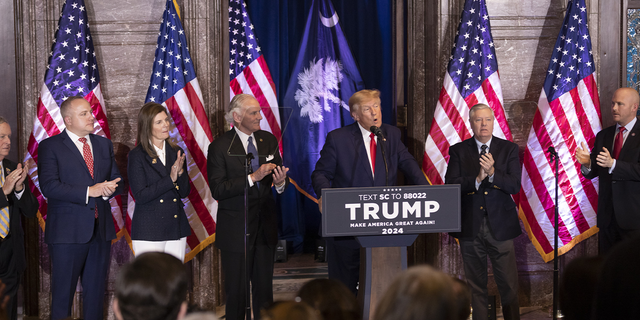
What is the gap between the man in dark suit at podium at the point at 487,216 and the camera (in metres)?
4.06

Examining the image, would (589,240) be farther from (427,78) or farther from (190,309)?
(190,309)

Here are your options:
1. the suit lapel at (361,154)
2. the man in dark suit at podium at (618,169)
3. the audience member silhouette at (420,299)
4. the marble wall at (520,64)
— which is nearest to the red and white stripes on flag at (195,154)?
the suit lapel at (361,154)

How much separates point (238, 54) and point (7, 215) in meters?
2.32

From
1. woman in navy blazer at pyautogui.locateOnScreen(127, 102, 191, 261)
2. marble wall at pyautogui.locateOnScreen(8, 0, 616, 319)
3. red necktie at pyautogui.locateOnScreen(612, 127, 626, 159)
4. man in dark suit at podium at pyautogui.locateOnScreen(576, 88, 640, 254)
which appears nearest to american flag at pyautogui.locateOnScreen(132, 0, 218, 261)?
marble wall at pyautogui.locateOnScreen(8, 0, 616, 319)

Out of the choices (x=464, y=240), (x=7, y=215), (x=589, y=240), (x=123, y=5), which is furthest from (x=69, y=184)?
(x=589, y=240)

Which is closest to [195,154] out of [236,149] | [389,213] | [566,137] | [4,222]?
[236,149]

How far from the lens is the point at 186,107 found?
468 cm

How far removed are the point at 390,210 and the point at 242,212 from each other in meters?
1.25

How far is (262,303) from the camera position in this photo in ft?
13.3

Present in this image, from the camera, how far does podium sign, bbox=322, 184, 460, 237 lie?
316 cm

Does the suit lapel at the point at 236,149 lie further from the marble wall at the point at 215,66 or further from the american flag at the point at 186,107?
the marble wall at the point at 215,66

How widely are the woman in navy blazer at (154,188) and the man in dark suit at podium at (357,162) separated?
39.6 inches

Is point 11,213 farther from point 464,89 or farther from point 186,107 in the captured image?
point 464,89

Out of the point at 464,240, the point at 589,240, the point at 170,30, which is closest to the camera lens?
the point at 464,240
